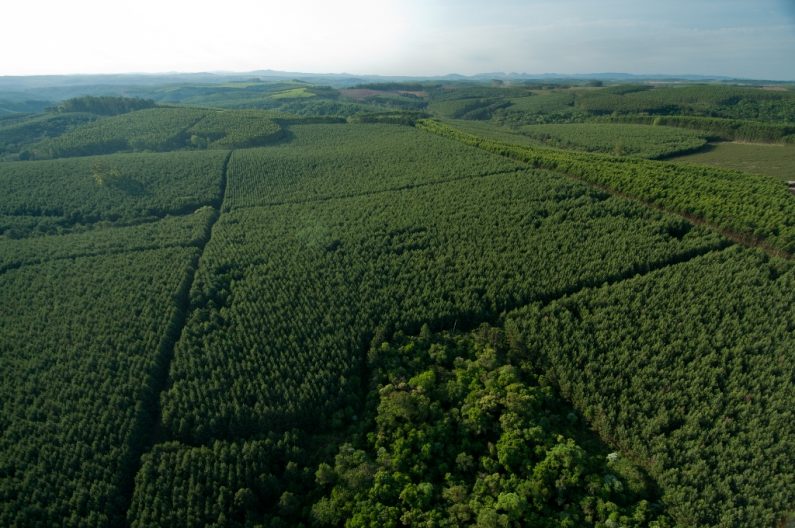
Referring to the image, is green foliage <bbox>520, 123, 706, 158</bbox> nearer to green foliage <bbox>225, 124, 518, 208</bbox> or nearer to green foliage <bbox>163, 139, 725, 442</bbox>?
green foliage <bbox>225, 124, 518, 208</bbox>

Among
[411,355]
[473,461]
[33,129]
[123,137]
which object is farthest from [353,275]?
[33,129]

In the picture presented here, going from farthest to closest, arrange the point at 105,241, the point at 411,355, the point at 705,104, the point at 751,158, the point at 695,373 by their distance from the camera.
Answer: the point at 705,104
the point at 751,158
the point at 105,241
the point at 411,355
the point at 695,373

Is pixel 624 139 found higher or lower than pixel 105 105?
lower

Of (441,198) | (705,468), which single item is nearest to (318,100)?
(441,198)

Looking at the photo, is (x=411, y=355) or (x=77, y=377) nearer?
(x=77, y=377)

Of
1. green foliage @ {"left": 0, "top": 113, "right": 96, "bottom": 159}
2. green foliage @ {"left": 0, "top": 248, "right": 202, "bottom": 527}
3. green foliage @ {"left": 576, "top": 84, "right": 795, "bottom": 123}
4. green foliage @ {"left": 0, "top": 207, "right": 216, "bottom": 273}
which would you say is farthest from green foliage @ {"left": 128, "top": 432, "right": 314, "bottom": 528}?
green foliage @ {"left": 576, "top": 84, "right": 795, "bottom": 123}

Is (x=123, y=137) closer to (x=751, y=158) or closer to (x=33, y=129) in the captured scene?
(x=33, y=129)
